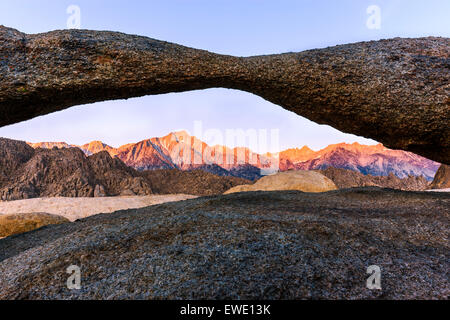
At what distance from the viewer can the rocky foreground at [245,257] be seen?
9.61ft

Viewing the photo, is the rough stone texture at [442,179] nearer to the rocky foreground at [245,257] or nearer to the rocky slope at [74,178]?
the rocky slope at [74,178]

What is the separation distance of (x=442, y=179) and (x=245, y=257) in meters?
33.6

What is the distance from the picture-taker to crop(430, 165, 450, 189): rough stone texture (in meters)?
26.2

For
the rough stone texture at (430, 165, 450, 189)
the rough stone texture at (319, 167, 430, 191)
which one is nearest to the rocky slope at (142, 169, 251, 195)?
the rough stone texture at (319, 167, 430, 191)

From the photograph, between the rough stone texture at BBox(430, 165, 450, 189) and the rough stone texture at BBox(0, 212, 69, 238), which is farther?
the rough stone texture at BBox(430, 165, 450, 189)

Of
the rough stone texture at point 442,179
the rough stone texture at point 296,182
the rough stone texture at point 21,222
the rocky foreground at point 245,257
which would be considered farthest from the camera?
the rough stone texture at point 442,179

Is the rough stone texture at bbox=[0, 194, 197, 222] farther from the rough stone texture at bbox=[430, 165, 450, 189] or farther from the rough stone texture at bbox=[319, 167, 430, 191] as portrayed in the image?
the rough stone texture at bbox=[430, 165, 450, 189]

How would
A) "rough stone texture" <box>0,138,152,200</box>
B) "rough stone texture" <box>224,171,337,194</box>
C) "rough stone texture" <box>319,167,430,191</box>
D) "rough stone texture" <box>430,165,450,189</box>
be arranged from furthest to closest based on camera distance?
"rough stone texture" <box>319,167,430,191</box>, "rough stone texture" <box>430,165,450,189</box>, "rough stone texture" <box>0,138,152,200</box>, "rough stone texture" <box>224,171,337,194</box>

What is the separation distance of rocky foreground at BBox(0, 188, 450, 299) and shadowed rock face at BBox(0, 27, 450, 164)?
2.43 metres

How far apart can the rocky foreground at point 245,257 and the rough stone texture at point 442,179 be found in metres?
27.5

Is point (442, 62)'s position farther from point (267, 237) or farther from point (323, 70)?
point (267, 237)

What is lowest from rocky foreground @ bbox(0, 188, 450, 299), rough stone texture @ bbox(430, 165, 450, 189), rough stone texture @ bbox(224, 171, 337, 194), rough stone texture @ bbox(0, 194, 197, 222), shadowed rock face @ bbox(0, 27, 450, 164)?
rough stone texture @ bbox(430, 165, 450, 189)

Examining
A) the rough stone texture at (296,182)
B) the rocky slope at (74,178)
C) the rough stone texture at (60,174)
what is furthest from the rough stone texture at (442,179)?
the rough stone texture at (60,174)

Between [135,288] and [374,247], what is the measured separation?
356 centimetres
